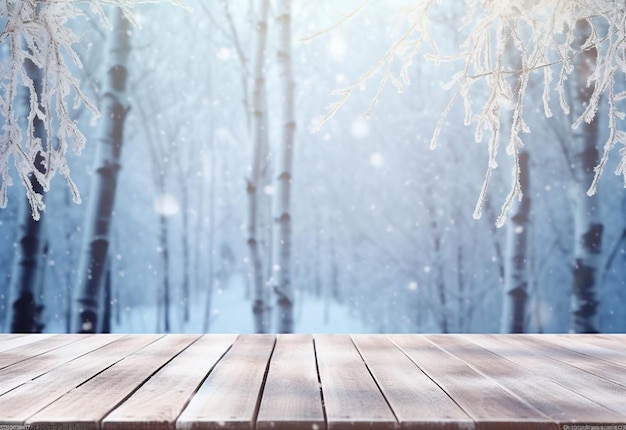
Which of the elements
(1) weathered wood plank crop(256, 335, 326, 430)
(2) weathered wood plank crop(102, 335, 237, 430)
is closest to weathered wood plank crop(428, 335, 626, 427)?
(1) weathered wood plank crop(256, 335, 326, 430)

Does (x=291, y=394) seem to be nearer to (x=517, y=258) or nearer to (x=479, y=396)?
(x=479, y=396)

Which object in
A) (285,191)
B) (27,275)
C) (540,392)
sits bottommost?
(540,392)

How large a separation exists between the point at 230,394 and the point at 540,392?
849mm

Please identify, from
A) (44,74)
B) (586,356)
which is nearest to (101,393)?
(44,74)

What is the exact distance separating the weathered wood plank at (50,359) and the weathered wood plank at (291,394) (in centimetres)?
75

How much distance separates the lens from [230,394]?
153 centimetres

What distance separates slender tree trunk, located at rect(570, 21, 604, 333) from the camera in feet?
14.3

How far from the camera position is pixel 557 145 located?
15.1ft

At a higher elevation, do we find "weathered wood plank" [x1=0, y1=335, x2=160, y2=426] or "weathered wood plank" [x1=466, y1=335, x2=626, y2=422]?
"weathered wood plank" [x1=0, y1=335, x2=160, y2=426]

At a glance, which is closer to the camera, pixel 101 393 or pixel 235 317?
pixel 101 393

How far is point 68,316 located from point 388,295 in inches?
104

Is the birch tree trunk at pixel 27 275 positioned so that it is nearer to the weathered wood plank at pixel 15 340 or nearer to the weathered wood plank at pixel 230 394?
the weathered wood plank at pixel 15 340

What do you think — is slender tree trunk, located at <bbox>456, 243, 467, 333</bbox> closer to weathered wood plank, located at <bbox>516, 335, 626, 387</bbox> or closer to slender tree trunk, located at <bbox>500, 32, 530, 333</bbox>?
slender tree trunk, located at <bbox>500, 32, 530, 333</bbox>

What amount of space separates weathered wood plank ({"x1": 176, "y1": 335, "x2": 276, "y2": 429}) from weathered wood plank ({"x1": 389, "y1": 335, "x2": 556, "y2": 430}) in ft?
1.73
